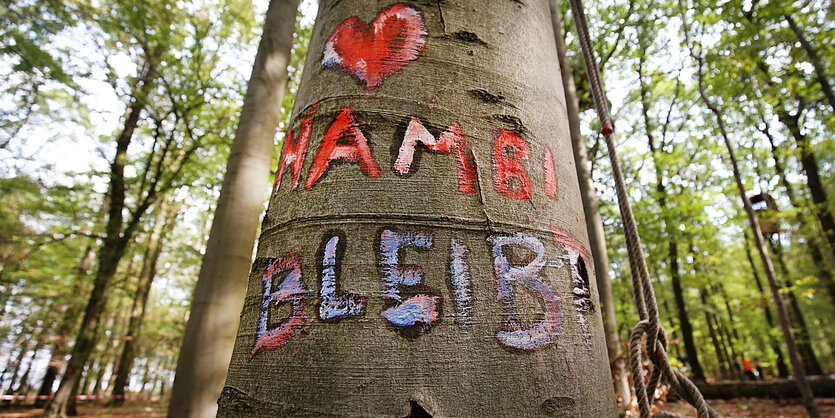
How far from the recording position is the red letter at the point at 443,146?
0.88m

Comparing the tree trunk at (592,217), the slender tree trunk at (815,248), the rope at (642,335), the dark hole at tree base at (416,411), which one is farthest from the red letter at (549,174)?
the slender tree trunk at (815,248)

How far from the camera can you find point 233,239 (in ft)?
8.57

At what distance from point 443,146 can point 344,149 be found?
221 millimetres

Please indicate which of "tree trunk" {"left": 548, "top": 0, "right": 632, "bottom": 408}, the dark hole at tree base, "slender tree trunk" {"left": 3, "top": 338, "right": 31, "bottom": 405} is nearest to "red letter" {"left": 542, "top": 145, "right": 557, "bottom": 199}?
the dark hole at tree base

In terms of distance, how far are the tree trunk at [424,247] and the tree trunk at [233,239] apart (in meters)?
1.76

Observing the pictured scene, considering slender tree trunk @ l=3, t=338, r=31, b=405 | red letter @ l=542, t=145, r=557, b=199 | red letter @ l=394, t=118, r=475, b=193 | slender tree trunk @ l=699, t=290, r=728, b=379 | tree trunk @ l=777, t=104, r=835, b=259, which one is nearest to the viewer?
red letter @ l=394, t=118, r=475, b=193

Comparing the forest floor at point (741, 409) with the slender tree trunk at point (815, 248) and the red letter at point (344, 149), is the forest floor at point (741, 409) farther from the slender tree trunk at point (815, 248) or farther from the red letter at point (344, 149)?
the red letter at point (344, 149)

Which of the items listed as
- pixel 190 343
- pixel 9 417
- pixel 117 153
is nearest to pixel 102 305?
pixel 117 153

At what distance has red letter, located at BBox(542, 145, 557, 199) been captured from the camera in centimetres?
98

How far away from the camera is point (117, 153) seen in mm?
8289

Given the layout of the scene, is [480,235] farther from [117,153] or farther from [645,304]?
[117,153]

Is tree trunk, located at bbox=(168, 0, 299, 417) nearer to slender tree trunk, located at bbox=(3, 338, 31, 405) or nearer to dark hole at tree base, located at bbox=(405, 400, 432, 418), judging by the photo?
dark hole at tree base, located at bbox=(405, 400, 432, 418)

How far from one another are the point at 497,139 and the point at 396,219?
0.32 meters

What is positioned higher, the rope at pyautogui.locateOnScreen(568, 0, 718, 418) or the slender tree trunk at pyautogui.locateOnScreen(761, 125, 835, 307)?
the slender tree trunk at pyautogui.locateOnScreen(761, 125, 835, 307)
